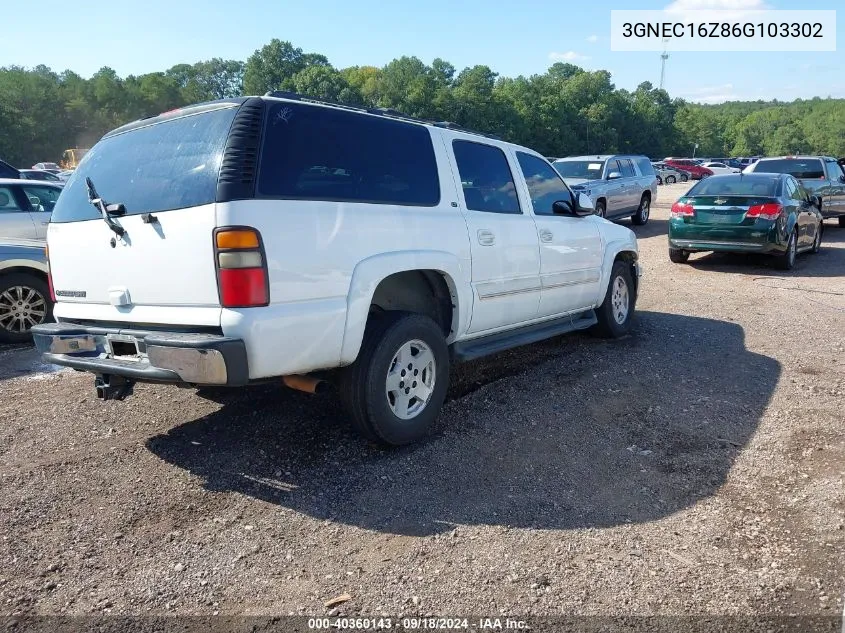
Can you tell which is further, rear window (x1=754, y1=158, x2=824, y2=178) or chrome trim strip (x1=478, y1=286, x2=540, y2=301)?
rear window (x1=754, y1=158, x2=824, y2=178)

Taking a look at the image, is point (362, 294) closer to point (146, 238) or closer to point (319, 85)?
point (146, 238)

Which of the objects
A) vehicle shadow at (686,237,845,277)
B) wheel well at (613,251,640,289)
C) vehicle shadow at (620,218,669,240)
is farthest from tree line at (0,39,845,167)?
wheel well at (613,251,640,289)

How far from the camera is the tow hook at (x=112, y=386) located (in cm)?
379

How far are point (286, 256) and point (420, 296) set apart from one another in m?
1.37

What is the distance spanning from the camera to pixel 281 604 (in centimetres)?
263

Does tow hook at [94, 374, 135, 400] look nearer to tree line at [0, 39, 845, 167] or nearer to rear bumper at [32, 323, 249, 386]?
rear bumper at [32, 323, 249, 386]

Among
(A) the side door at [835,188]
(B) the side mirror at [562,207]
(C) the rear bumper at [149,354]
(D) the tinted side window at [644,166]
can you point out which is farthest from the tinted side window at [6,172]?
(A) the side door at [835,188]

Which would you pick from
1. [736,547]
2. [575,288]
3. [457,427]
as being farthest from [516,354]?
[736,547]

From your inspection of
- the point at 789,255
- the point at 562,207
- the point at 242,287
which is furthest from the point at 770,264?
the point at 242,287

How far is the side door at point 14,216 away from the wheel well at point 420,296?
5884mm

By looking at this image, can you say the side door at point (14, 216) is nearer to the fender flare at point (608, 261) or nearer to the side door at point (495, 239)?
the side door at point (495, 239)

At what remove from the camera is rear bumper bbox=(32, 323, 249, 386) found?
3127 millimetres

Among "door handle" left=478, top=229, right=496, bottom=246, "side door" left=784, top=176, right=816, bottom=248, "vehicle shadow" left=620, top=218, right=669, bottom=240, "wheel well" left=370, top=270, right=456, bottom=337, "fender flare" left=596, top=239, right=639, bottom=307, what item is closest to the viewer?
"wheel well" left=370, top=270, right=456, bottom=337

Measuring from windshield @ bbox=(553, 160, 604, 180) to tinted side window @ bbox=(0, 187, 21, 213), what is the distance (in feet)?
35.3
